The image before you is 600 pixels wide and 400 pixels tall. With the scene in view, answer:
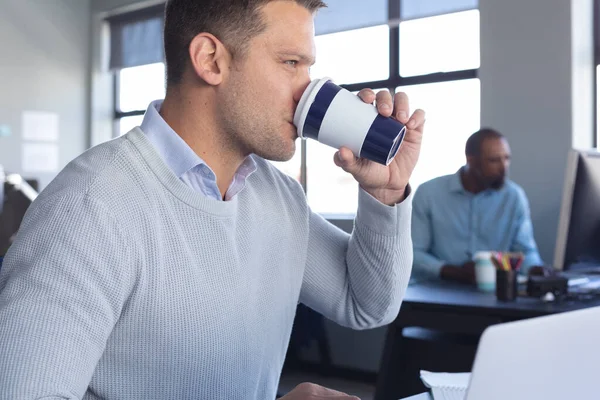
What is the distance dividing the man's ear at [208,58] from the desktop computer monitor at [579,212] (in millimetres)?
1386

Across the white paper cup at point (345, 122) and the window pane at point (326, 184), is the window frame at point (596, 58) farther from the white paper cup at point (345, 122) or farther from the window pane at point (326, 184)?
the white paper cup at point (345, 122)

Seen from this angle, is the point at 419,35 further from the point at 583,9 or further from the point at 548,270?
the point at 548,270

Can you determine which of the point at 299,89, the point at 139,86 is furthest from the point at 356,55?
the point at 299,89

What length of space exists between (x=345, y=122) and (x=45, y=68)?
5.55 m

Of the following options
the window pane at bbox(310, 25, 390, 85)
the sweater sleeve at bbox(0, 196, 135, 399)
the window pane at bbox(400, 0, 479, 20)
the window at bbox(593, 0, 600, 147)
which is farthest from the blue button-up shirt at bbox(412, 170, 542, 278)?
the sweater sleeve at bbox(0, 196, 135, 399)

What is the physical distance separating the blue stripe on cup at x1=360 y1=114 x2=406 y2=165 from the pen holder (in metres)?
1.32

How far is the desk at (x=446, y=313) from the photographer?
2.12 metres

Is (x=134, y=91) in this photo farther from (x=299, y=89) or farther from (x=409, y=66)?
(x=299, y=89)

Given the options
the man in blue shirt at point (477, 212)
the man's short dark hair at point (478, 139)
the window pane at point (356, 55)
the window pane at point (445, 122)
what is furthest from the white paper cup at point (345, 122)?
the window pane at point (356, 55)

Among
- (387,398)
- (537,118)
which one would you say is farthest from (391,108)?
(537,118)

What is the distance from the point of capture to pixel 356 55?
4.79 metres

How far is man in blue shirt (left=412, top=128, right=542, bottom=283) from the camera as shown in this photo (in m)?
3.24

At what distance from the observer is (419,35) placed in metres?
4.48

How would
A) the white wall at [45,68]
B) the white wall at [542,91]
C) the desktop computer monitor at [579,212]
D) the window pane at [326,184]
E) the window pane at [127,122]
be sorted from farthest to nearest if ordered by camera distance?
the window pane at [127,122] < the white wall at [45,68] < the window pane at [326,184] < the white wall at [542,91] < the desktop computer monitor at [579,212]
